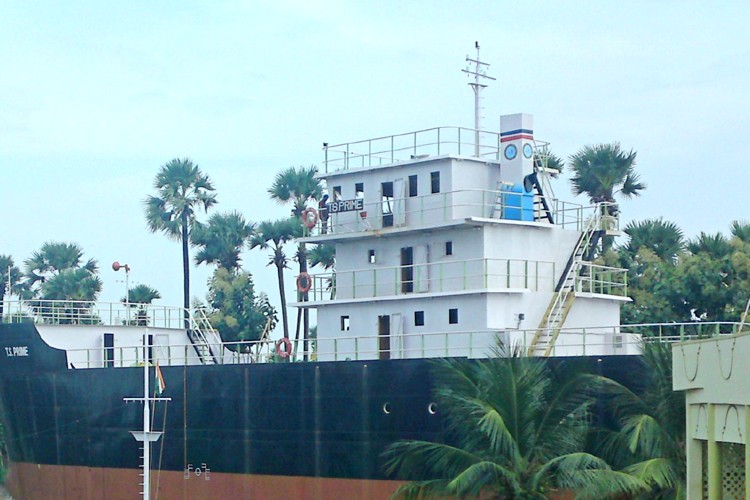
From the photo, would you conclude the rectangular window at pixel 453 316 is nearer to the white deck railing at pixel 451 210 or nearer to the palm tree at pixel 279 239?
the white deck railing at pixel 451 210

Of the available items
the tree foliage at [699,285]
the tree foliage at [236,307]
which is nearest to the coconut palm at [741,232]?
the tree foliage at [699,285]

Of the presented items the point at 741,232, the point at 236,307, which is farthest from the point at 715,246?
the point at 236,307

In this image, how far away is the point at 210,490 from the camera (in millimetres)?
36594

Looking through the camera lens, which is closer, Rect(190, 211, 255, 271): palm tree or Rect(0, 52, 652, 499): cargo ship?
Rect(0, 52, 652, 499): cargo ship

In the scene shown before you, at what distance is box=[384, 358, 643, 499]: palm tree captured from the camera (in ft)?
87.8

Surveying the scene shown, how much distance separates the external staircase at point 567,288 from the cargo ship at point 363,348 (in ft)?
0.24

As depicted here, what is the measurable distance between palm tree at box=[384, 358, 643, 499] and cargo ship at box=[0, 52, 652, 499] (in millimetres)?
2808

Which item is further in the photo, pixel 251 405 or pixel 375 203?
pixel 375 203

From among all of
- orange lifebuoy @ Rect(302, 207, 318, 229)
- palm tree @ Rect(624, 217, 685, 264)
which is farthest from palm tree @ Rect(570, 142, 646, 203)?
orange lifebuoy @ Rect(302, 207, 318, 229)

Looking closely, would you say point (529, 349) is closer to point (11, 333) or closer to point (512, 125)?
point (512, 125)

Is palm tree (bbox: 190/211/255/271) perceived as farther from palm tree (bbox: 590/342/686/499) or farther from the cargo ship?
palm tree (bbox: 590/342/686/499)

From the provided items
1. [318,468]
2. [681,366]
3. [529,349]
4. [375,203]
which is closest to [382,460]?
[318,468]

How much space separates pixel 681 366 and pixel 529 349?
1318cm

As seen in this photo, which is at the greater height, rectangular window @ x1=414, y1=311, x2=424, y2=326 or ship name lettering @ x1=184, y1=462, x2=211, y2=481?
rectangular window @ x1=414, y1=311, x2=424, y2=326
